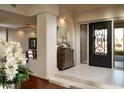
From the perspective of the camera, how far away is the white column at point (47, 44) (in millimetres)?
4297

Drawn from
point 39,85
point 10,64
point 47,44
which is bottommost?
point 39,85

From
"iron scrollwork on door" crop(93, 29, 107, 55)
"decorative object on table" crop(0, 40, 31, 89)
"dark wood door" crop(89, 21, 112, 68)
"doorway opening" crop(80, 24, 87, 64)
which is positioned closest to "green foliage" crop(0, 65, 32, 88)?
"decorative object on table" crop(0, 40, 31, 89)

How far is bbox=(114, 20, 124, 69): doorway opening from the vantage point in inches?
211

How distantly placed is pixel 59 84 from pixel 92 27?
11.2 feet

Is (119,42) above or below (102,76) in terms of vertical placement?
above

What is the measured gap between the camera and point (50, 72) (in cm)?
441

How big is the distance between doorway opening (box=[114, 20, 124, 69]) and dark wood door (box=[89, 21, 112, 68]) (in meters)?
0.29

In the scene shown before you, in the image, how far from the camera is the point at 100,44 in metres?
5.78

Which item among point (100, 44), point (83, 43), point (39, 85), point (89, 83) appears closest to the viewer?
point (89, 83)

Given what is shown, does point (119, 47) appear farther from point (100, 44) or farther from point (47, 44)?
point (47, 44)

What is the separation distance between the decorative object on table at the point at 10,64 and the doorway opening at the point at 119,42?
520 cm

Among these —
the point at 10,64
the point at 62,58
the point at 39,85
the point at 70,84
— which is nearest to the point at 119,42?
the point at 62,58

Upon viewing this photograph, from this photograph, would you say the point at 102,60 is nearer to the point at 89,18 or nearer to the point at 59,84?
the point at 89,18

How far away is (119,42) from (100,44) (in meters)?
0.81
